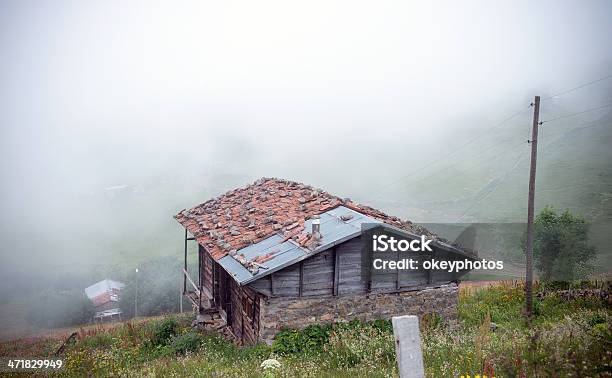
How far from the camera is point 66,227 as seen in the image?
388ft

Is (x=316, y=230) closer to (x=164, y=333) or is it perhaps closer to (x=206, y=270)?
(x=164, y=333)

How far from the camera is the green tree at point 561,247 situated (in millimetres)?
22672

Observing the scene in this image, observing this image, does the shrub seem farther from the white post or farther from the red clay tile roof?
the white post

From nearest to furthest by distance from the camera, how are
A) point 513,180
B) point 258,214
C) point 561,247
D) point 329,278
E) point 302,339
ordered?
point 302,339, point 329,278, point 258,214, point 561,247, point 513,180

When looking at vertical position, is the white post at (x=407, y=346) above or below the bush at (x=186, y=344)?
above

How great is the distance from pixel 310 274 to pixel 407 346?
7.50 m

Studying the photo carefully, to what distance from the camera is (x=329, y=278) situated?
1234cm

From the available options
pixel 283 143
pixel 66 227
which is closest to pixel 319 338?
pixel 66 227

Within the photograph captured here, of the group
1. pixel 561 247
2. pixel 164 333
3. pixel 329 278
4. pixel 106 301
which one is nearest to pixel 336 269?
pixel 329 278

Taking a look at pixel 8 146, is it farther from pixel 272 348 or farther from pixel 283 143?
pixel 272 348

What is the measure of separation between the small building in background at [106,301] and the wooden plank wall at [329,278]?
2003 inches

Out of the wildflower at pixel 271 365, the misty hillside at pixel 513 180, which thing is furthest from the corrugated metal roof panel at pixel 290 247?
the misty hillside at pixel 513 180

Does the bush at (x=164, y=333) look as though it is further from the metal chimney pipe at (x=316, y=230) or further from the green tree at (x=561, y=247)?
the green tree at (x=561, y=247)

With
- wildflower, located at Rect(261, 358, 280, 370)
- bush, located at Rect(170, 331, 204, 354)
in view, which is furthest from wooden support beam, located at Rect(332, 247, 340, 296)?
bush, located at Rect(170, 331, 204, 354)
